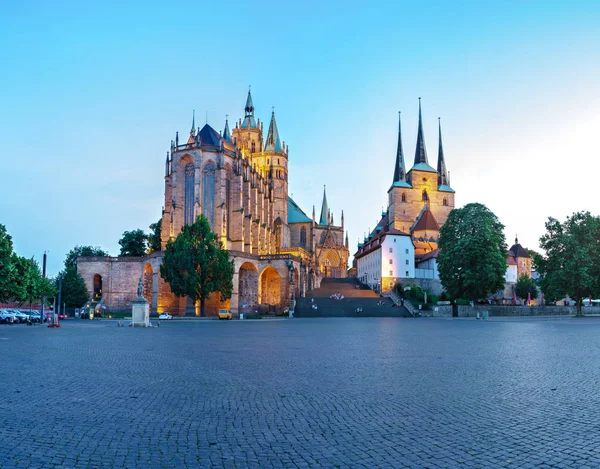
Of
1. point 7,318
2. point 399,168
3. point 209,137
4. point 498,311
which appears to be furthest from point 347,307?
point 399,168

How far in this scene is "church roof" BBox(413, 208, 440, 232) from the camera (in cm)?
9469

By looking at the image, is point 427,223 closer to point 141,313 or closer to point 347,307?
point 347,307

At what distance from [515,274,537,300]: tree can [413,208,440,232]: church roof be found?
63.1 feet

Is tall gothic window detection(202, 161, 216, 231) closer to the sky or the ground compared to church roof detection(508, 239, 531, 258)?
closer to the sky

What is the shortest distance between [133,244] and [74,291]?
73.2ft

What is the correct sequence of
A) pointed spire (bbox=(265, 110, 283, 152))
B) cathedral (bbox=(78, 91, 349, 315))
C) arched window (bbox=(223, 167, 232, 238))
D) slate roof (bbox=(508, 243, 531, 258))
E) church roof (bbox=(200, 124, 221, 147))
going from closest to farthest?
cathedral (bbox=(78, 91, 349, 315))
arched window (bbox=(223, 167, 232, 238))
church roof (bbox=(200, 124, 221, 147))
slate roof (bbox=(508, 243, 531, 258))
pointed spire (bbox=(265, 110, 283, 152))

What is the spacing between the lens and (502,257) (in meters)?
52.8

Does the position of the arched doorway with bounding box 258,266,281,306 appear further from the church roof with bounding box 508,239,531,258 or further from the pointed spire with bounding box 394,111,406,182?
the pointed spire with bounding box 394,111,406,182

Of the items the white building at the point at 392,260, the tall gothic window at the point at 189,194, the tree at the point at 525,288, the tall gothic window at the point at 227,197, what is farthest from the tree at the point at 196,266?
the tree at the point at 525,288

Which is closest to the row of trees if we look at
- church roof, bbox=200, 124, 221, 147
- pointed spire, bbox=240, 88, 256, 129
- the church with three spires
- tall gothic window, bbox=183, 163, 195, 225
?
the church with three spires

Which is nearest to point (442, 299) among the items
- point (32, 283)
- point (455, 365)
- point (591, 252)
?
point (591, 252)

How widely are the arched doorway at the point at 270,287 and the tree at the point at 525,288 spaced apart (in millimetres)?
38252

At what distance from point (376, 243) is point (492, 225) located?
29.2 m

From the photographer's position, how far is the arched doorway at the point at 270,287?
68.5m
